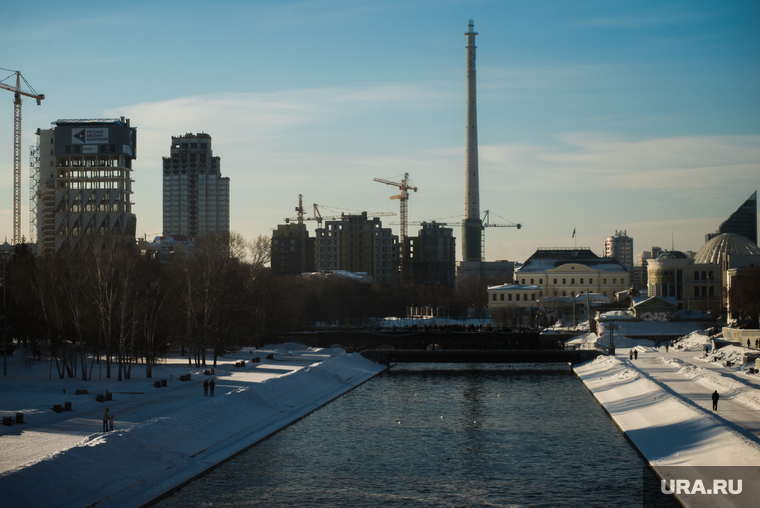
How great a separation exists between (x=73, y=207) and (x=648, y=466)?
484 feet

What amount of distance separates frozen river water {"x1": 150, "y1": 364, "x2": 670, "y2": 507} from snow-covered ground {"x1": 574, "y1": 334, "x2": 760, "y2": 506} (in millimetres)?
1570

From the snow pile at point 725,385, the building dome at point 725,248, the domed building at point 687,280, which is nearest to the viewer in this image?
the snow pile at point 725,385

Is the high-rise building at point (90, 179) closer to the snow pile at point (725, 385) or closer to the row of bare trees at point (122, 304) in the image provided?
the row of bare trees at point (122, 304)

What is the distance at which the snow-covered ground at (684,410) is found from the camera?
1302 inches

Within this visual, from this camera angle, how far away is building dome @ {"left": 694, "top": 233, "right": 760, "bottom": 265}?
142000 millimetres

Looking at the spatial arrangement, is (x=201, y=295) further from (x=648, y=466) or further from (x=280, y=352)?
(x=648, y=466)

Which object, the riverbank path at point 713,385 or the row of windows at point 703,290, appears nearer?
the riverbank path at point 713,385

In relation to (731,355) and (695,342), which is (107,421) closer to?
(731,355)

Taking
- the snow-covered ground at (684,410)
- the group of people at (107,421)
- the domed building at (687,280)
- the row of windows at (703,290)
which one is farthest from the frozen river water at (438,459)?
the row of windows at (703,290)

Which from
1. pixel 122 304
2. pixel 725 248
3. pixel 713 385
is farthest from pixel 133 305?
pixel 725 248

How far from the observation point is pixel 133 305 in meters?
60.1

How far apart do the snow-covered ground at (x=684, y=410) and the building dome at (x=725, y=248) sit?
73.7 meters

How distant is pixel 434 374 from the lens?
7950cm

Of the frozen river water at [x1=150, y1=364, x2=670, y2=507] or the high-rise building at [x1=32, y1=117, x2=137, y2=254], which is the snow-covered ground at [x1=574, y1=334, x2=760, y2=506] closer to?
the frozen river water at [x1=150, y1=364, x2=670, y2=507]
